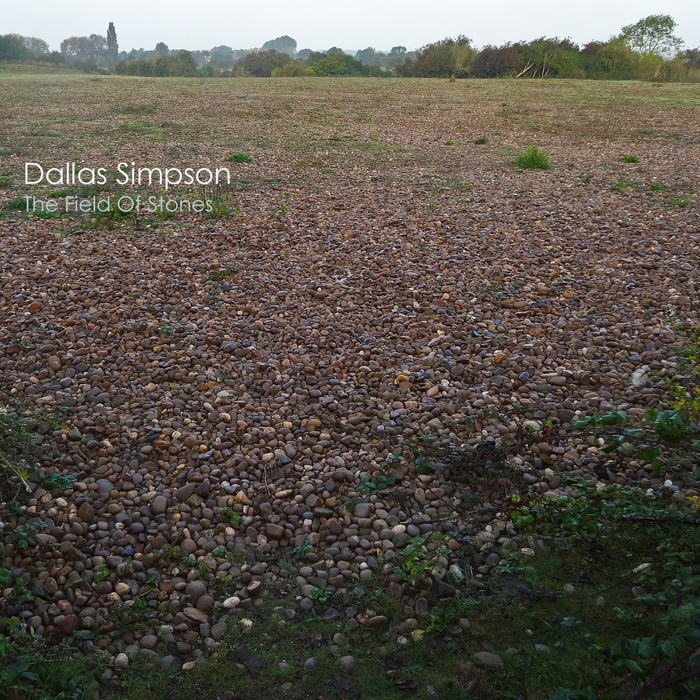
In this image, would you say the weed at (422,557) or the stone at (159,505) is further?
the stone at (159,505)

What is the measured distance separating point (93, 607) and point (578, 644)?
205 centimetres

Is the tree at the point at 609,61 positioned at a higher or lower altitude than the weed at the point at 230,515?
higher

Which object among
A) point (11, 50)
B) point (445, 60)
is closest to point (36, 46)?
point (11, 50)

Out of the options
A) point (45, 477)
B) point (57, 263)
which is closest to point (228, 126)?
point (57, 263)

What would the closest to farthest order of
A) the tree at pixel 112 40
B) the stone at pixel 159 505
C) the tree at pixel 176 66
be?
the stone at pixel 159 505
the tree at pixel 176 66
the tree at pixel 112 40

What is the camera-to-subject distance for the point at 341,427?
12.7 ft

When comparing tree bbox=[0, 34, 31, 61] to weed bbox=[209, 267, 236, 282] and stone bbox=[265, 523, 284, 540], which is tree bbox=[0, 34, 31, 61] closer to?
weed bbox=[209, 267, 236, 282]

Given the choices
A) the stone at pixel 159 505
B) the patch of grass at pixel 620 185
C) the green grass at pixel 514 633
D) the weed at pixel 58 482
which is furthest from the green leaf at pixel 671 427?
the patch of grass at pixel 620 185

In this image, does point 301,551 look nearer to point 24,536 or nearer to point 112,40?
point 24,536

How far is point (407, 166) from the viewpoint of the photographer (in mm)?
10391

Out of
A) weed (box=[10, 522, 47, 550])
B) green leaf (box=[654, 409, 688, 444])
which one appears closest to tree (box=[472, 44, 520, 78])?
green leaf (box=[654, 409, 688, 444])

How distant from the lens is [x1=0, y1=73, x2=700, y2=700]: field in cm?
254

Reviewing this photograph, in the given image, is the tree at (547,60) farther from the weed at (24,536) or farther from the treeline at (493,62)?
the weed at (24,536)

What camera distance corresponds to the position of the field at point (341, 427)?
2545mm
